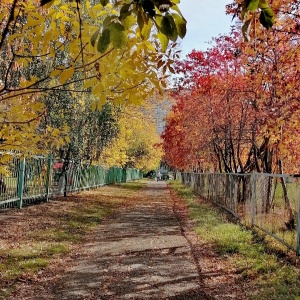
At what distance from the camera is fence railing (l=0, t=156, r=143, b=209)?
12055 millimetres

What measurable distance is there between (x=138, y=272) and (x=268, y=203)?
15.5 feet

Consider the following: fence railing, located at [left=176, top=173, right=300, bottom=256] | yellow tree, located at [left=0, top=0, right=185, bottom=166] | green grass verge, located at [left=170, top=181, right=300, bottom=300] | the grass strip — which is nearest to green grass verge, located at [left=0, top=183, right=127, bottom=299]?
the grass strip

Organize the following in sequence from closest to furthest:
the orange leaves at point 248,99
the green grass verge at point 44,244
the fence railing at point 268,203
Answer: the green grass verge at point 44,244
the fence railing at point 268,203
the orange leaves at point 248,99

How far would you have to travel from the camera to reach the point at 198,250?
852 centimetres

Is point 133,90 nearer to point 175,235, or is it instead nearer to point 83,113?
point 175,235

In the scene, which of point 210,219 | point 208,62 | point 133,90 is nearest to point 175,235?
point 210,219

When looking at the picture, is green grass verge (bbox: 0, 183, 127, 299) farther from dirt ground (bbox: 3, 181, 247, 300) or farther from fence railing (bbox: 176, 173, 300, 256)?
fence railing (bbox: 176, 173, 300, 256)

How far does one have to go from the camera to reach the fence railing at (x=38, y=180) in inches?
475

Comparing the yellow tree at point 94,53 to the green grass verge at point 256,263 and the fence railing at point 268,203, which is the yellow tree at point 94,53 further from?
the fence railing at point 268,203

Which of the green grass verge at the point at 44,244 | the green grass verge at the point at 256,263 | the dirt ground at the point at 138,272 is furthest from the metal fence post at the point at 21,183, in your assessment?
the green grass verge at the point at 256,263

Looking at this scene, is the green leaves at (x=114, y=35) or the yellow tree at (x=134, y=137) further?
the yellow tree at (x=134, y=137)

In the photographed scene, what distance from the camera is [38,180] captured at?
1477cm

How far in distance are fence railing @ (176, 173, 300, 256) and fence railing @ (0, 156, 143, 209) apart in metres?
5.27

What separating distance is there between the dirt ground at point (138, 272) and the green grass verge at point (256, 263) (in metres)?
0.23
